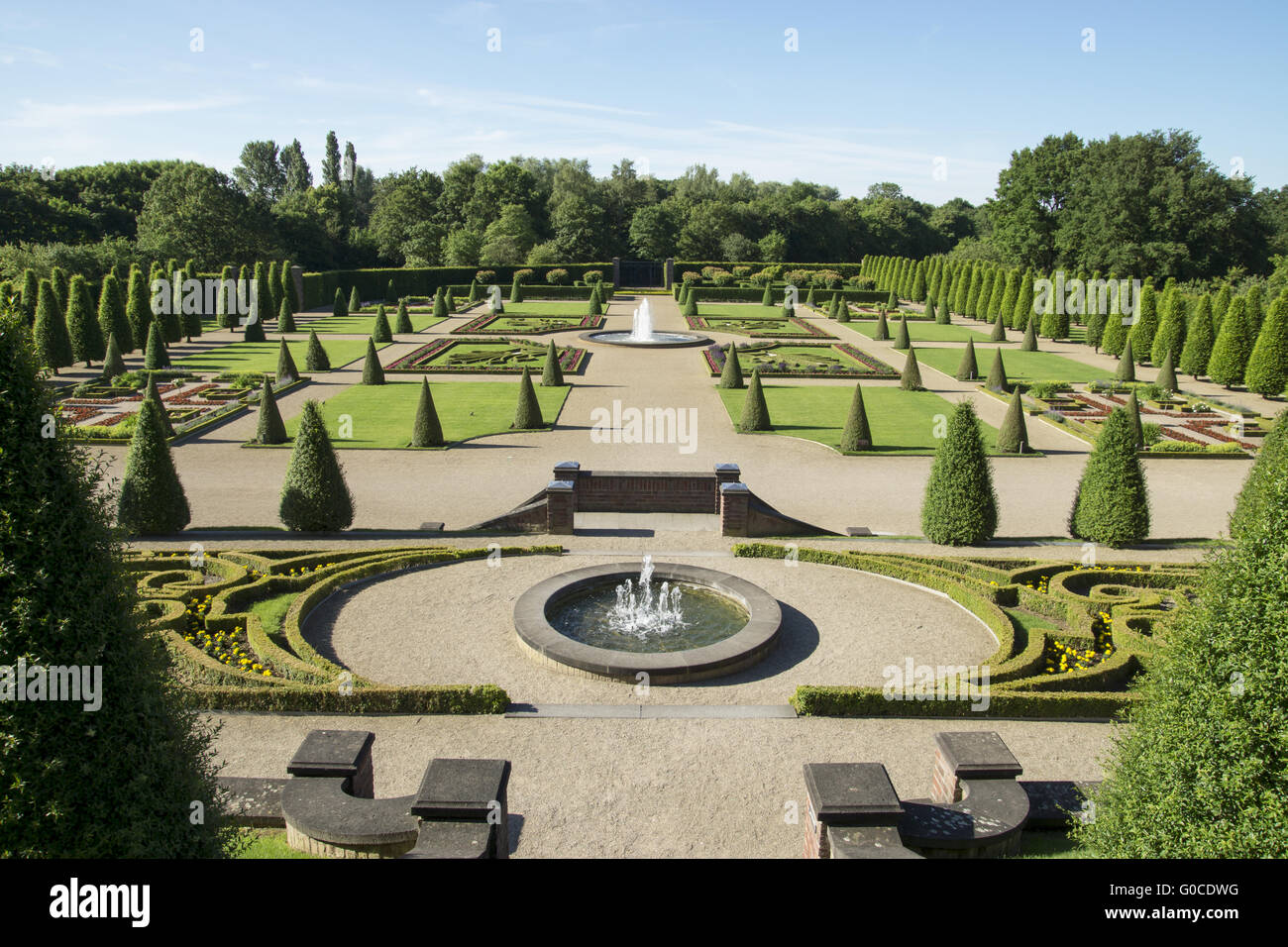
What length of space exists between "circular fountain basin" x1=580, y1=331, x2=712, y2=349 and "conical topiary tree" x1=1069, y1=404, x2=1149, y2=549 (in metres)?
29.7

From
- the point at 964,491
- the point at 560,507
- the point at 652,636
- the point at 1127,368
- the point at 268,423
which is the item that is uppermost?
the point at 1127,368

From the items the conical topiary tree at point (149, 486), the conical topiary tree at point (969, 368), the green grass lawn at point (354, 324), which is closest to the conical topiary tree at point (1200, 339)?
the conical topiary tree at point (969, 368)

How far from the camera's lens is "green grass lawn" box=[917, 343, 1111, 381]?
37.6 meters

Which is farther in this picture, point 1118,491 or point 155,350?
point 155,350

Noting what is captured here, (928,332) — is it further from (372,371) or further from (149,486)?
(149,486)

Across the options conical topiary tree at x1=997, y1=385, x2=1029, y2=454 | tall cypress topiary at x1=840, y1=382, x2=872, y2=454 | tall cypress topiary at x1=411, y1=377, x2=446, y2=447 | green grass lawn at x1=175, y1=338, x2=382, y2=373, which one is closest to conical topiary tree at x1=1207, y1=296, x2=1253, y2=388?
conical topiary tree at x1=997, y1=385, x2=1029, y2=454

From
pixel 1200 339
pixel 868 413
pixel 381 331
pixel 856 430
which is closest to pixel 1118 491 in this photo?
pixel 856 430

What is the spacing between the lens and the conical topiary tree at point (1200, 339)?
119ft

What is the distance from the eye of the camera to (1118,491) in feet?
53.0

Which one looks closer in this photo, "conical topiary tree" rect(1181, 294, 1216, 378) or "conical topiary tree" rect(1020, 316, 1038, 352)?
"conical topiary tree" rect(1181, 294, 1216, 378)

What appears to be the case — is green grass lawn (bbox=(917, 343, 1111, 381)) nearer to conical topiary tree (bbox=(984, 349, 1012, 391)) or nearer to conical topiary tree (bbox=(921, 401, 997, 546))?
conical topiary tree (bbox=(984, 349, 1012, 391))

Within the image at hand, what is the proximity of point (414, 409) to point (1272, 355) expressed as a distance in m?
32.2
